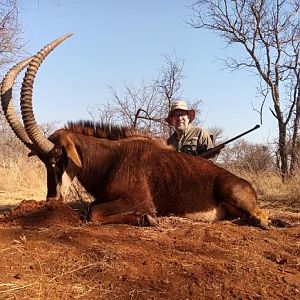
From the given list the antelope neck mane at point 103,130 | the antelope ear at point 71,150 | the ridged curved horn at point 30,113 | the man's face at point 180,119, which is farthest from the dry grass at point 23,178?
the ridged curved horn at point 30,113

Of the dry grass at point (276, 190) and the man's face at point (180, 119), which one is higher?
the man's face at point (180, 119)

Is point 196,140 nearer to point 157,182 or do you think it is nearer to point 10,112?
point 157,182

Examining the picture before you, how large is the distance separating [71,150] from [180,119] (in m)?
2.66

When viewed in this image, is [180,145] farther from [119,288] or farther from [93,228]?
[119,288]

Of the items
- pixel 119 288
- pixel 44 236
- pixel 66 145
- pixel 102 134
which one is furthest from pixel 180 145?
pixel 119 288

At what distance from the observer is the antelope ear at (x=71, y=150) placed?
483 centimetres

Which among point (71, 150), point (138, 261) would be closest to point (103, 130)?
point (71, 150)

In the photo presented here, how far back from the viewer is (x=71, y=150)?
4859 millimetres

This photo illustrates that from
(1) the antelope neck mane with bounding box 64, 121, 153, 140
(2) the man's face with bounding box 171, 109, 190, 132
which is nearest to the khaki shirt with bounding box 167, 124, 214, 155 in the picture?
(2) the man's face with bounding box 171, 109, 190, 132

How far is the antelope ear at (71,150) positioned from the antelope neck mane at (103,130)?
1.32 ft

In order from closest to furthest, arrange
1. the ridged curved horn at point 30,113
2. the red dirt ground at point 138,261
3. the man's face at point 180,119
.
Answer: the red dirt ground at point 138,261
the ridged curved horn at point 30,113
the man's face at point 180,119

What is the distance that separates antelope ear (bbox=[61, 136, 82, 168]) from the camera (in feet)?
15.8

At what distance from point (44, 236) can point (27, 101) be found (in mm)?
1716

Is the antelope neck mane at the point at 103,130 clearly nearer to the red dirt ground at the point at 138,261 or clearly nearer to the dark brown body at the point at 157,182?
the dark brown body at the point at 157,182
